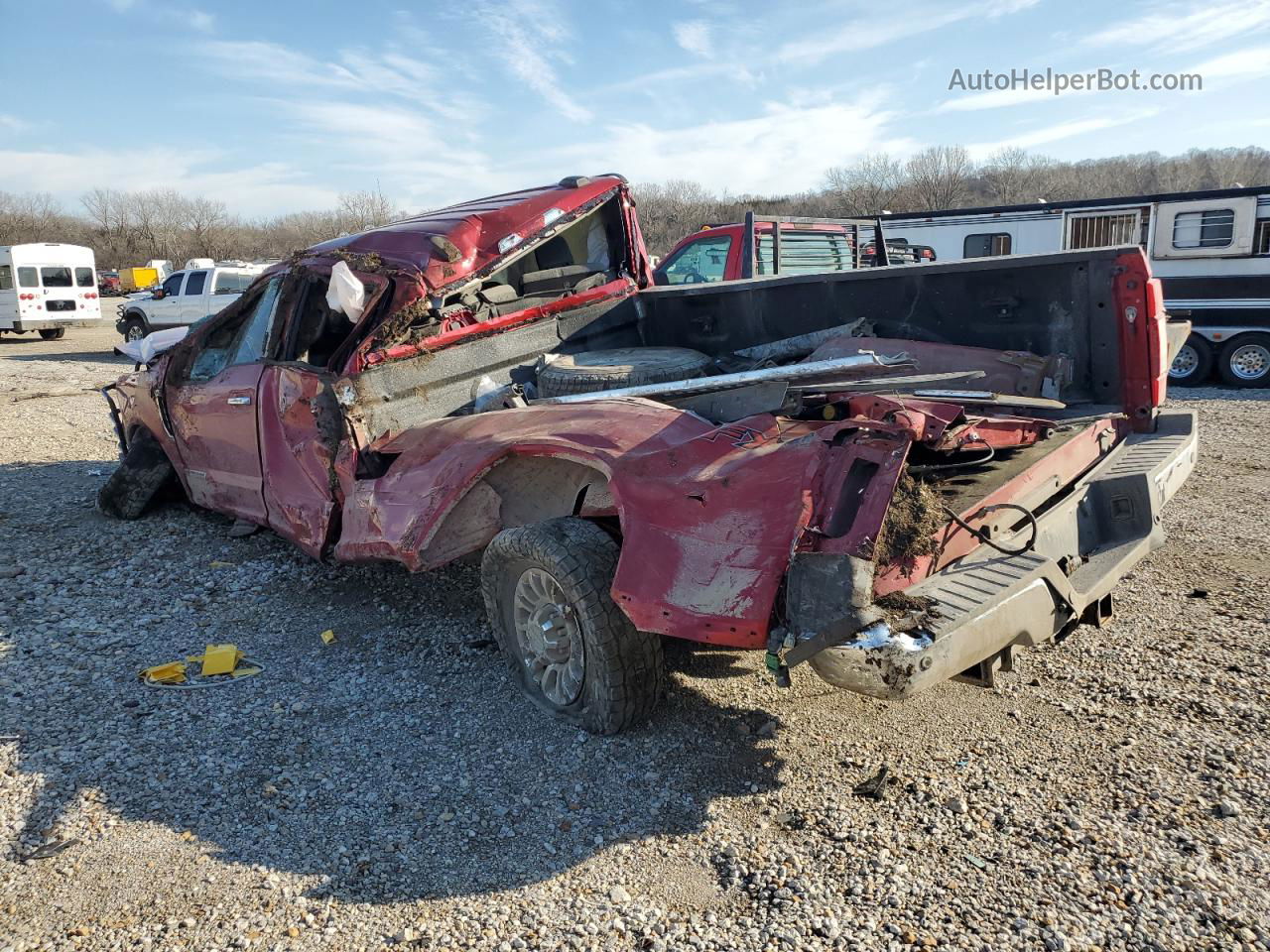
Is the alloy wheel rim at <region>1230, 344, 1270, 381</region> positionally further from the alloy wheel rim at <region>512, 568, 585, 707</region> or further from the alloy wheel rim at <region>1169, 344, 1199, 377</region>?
the alloy wheel rim at <region>512, 568, 585, 707</region>

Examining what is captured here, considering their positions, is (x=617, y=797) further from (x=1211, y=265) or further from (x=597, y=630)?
(x=1211, y=265)

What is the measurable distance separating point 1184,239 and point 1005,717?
11.4 m

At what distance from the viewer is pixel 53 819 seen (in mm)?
2980

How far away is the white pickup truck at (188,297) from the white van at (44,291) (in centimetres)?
761

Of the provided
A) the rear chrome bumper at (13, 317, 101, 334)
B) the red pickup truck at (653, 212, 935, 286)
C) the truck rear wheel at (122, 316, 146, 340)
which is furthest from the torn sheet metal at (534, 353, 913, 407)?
the rear chrome bumper at (13, 317, 101, 334)

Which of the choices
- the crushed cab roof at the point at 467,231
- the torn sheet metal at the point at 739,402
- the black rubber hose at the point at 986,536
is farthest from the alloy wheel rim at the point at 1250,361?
the torn sheet metal at the point at 739,402

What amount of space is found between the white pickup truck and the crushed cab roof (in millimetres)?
15160

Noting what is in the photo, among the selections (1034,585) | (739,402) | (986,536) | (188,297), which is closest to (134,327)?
(188,297)

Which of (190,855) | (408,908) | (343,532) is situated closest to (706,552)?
(408,908)

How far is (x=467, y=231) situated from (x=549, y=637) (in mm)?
2275

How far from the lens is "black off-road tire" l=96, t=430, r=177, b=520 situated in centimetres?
641

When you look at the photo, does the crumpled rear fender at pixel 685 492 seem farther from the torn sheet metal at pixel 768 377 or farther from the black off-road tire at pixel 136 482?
the black off-road tire at pixel 136 482

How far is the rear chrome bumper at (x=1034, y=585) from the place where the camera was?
250 centimetres

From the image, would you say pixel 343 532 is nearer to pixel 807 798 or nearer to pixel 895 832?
pixel 807 798
